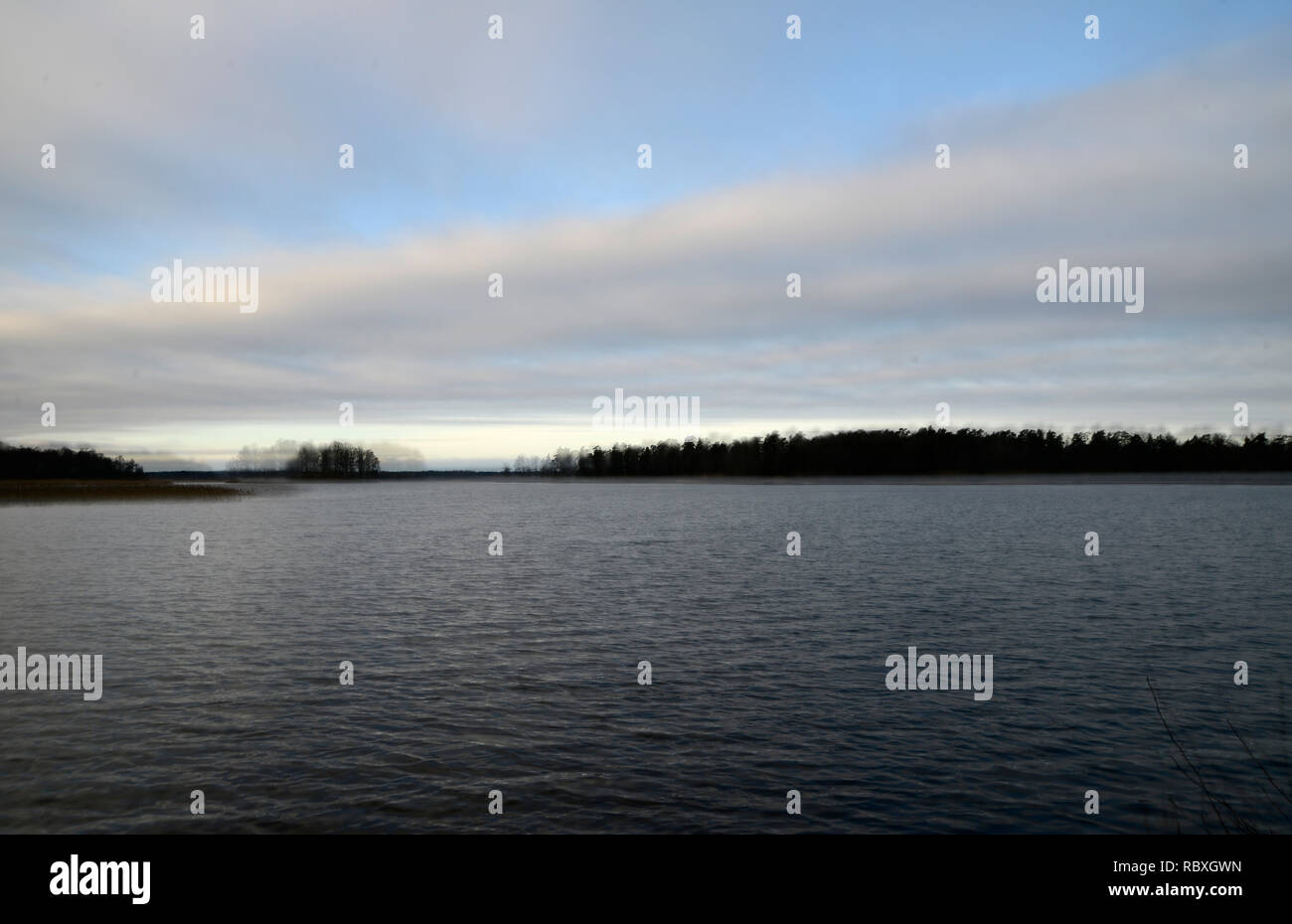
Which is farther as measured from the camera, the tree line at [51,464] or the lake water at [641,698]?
the tree line at [51,464]

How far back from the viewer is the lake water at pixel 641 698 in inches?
492

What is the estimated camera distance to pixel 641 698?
59.8 ft

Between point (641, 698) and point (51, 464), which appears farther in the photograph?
point (51, 464)

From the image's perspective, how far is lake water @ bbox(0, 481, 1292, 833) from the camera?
12.5m

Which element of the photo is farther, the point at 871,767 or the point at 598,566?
the point at 598,566

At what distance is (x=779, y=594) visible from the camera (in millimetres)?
33031

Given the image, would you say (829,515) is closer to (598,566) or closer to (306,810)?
(598,566)

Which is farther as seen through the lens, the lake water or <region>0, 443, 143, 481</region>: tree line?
<region>0, 443, 143, 481</region>: tree line
